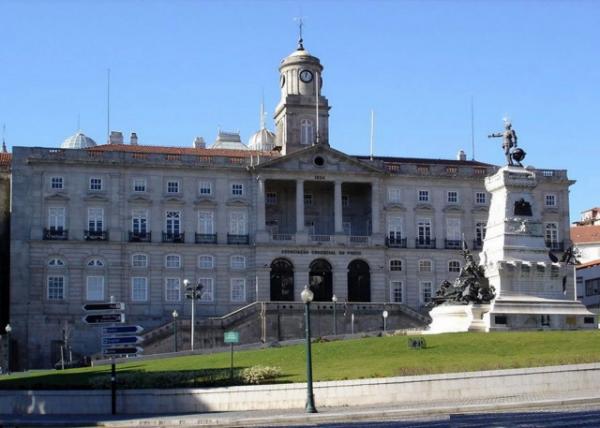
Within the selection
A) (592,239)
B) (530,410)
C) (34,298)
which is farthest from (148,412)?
(592,239)

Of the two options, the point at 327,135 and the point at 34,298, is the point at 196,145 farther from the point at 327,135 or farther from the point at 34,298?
the point at 34,298

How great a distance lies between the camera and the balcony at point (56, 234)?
84.4 metres

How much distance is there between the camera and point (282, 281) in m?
88.3

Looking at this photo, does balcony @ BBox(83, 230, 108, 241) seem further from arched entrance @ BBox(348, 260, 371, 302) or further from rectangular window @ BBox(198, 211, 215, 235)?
arched entrance @ BBox(348, 260, 371, 302)

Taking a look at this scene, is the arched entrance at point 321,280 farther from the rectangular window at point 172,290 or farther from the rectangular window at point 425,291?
the rectangular window at point 172,290

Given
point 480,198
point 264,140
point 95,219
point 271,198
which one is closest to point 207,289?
point 95,219

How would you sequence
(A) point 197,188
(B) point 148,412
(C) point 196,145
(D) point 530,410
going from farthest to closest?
1. (C) point 196,145
2. (A) point 197,188
3. (B) point 148,412
4. (D) point 530,410

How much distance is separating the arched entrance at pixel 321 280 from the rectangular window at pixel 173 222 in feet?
33.8

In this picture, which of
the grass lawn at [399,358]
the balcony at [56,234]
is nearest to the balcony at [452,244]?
the balcony at [56,234]

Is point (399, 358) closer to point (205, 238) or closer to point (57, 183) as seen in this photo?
point (205, 238)

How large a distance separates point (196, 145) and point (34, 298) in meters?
23.3

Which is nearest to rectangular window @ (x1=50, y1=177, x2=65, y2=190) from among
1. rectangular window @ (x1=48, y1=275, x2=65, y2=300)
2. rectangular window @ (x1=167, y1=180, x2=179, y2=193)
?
rectangular window @ (x1=48, y1=275, x2=65, y2=300)

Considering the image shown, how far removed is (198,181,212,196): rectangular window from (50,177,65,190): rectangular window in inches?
393

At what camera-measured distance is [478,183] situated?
307 ft
